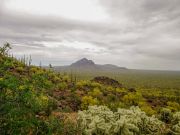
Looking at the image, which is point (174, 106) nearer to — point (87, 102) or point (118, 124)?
point (87, 102)

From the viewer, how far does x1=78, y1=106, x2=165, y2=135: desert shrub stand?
32.4 feet

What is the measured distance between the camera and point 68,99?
2842 centimetres

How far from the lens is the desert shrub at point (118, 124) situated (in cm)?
987

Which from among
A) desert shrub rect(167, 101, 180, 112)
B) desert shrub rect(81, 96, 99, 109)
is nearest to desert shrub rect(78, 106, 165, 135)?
desert shrub rect(81, 96, 99, 109)

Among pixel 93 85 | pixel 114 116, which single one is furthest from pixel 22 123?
pixel 93 85

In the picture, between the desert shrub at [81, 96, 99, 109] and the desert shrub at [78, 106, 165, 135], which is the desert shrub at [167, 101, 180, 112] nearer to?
the desert shrub at [81, 96, 99, 109]

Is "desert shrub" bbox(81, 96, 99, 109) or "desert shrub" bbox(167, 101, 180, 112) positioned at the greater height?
"desert shrub" bbox(81, 96, 99, 109)

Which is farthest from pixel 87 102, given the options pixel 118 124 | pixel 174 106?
pixel 118 124

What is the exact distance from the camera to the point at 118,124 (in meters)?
9.89

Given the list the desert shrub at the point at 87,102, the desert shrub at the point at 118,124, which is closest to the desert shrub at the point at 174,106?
the desert shrub at the point at 87,102

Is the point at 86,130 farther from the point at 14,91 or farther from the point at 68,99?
the point at 68,99

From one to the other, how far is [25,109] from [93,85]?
3456 centimetres

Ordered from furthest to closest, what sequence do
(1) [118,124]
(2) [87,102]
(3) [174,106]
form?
(3) [174,106], (2) [87,102], (1) [118,124]

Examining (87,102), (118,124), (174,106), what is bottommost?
(174,106)
